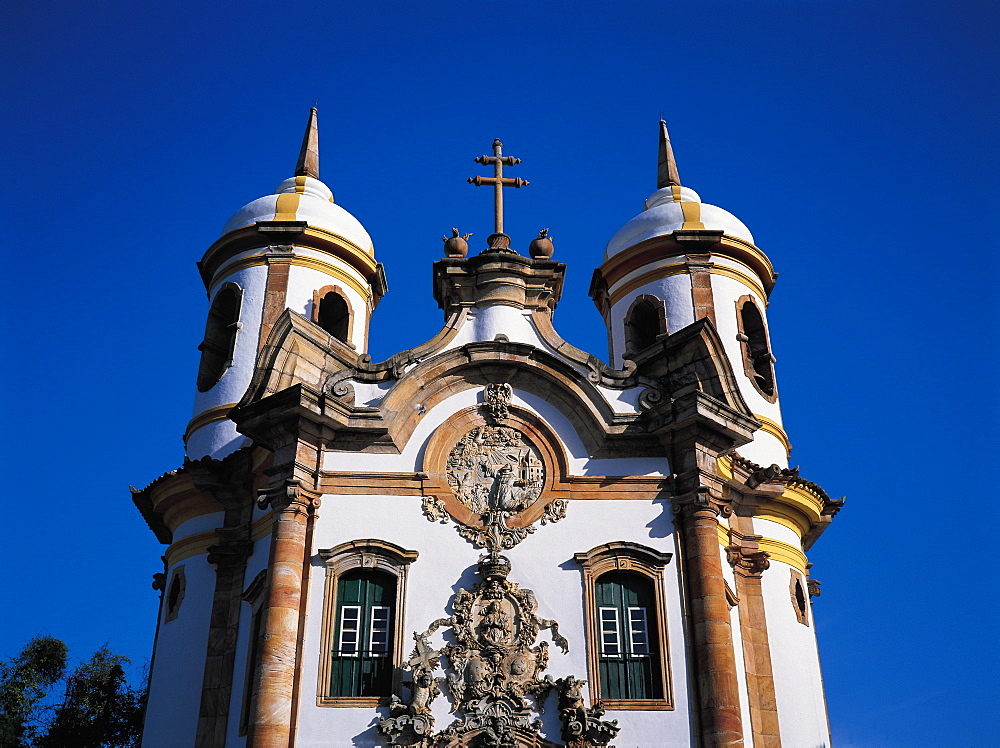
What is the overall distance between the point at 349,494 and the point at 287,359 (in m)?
2.88

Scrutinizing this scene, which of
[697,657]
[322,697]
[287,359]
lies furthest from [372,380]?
[697,657]

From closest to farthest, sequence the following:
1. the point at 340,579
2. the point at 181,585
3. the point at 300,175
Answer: the point at 340,579, the point at 181,585, the point at 300,175

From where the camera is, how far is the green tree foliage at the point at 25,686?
26.9m

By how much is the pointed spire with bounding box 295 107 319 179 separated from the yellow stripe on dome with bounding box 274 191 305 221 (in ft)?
8.11

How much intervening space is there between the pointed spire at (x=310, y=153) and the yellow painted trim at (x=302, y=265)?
4.17 meters

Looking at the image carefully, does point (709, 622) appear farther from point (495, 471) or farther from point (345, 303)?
point (345, 303)

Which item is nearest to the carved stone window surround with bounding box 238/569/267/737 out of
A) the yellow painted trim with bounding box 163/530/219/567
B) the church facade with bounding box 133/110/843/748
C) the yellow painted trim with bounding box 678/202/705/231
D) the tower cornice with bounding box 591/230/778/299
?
the church facade with bounding box 133/110/843/748

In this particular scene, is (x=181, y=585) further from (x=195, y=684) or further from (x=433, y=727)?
(x=433, y=727)

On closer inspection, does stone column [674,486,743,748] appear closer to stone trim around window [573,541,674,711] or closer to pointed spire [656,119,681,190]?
stone trim around window [573,541,674,711]

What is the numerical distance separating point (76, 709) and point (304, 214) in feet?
47.2

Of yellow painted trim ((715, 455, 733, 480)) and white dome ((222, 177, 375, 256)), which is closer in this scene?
yellow painted trim ((715, 455, 733, 480))

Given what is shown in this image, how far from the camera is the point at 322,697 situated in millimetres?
17188

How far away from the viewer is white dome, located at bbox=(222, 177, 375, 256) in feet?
85.1

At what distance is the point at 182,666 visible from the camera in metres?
20.4
